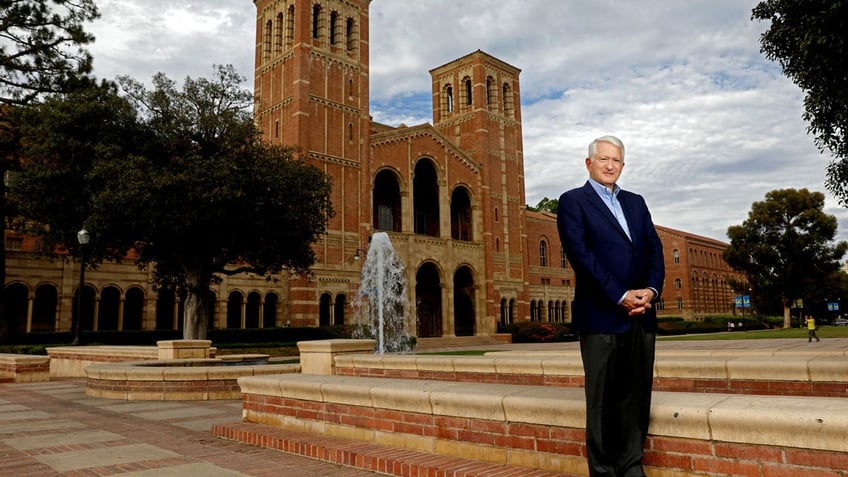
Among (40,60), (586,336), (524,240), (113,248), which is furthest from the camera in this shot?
(524,240)

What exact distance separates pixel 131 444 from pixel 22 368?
1159 cm

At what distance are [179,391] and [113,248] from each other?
14.2 meters

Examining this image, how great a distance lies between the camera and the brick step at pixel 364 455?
425 cm

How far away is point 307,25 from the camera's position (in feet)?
121

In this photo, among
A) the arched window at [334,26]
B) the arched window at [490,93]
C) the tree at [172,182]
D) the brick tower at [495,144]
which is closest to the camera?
the tree at [172,182]

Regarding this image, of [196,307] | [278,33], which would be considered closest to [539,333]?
[196,307]

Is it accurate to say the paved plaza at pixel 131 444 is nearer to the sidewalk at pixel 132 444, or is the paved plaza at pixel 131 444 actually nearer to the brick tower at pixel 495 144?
the sidewalk at pixel 132 444

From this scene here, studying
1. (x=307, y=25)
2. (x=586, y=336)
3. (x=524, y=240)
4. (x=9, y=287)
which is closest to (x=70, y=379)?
(x=9, y=287)

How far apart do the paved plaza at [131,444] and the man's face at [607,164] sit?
9.94 ft

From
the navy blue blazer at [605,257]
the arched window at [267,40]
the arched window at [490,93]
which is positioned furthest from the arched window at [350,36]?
the navy blue blazer at [605,257]

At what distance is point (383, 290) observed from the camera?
3988 cm

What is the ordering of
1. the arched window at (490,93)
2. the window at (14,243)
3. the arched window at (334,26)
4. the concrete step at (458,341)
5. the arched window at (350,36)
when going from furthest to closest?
the arched window at (490,93) → the arched window at (350,36) → the arched window at (334,26) → the concrete step at (458,341) → the window at (14,243)

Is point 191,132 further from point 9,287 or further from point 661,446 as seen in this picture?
point 661,446

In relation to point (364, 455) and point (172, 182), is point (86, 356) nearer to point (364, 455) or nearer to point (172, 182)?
point (172, 182)
